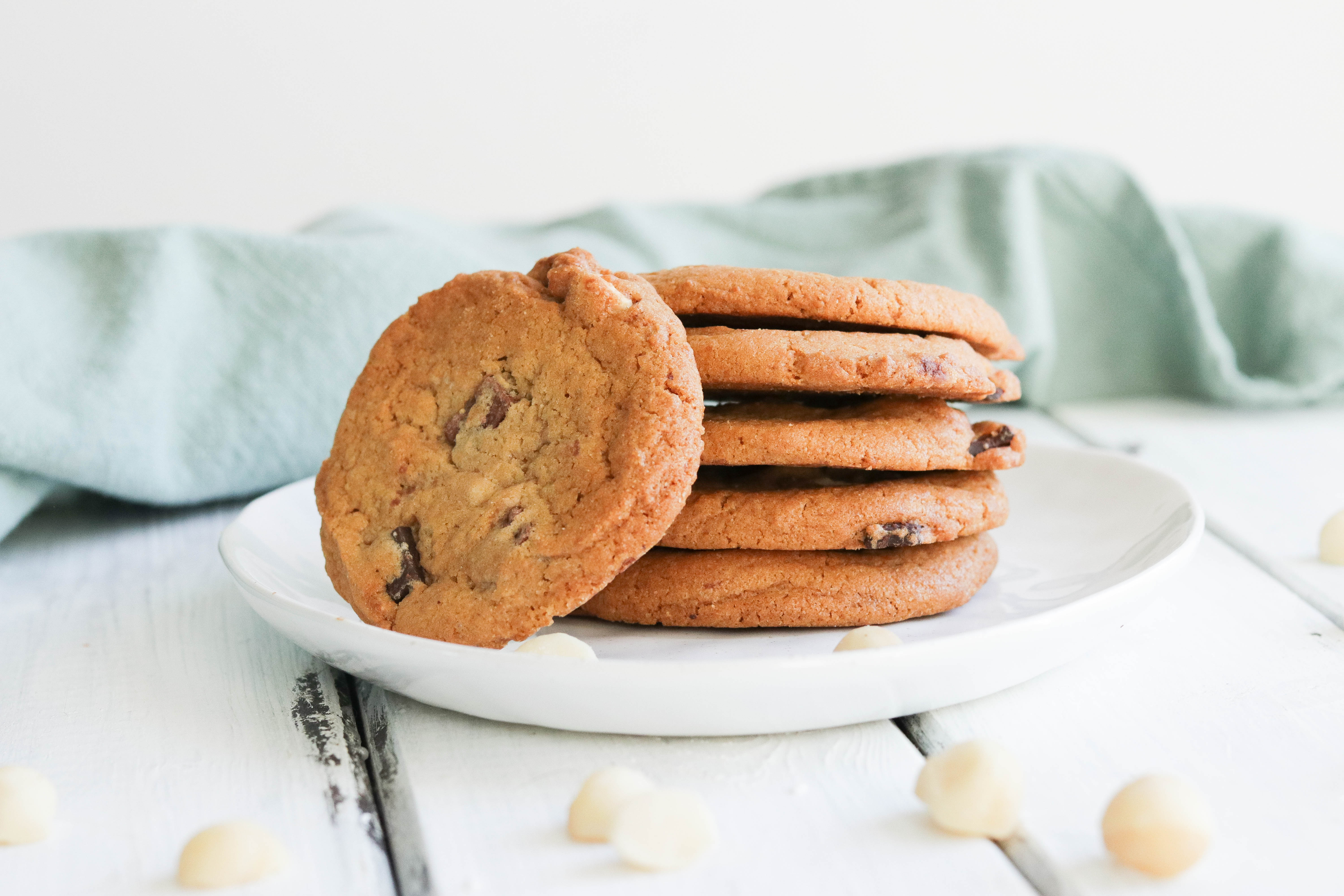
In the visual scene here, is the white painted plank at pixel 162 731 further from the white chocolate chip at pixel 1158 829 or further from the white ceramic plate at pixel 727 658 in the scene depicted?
the white chocolate chip at pixel 1158 829

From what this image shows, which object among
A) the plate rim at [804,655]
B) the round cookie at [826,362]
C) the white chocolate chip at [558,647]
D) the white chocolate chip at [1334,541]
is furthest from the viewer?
the white chocolate chip at [1334,541]

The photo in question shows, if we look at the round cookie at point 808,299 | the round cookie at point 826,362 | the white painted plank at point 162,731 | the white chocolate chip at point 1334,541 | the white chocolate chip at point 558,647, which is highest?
the round cookie at point 808,299

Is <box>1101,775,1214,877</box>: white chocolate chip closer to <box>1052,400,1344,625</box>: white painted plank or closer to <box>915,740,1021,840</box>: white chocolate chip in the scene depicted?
<box>915,740,1021,840</box>: white chocolate chip

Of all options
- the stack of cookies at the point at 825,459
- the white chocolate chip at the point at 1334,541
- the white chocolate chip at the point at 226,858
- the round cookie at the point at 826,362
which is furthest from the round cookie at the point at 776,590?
the white chocolate chip at the point at 1334,541

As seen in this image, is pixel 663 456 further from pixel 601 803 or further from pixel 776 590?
pixel 601 803

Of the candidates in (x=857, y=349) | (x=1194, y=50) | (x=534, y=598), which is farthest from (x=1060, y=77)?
(x=534, y=598)

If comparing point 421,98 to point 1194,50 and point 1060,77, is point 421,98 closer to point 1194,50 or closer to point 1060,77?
point 1060,77

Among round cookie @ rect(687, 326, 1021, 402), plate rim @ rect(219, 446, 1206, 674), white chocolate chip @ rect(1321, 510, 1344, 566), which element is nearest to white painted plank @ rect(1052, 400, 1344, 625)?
white chocolate chip @ rect(1321, 510, 1344, 566)
